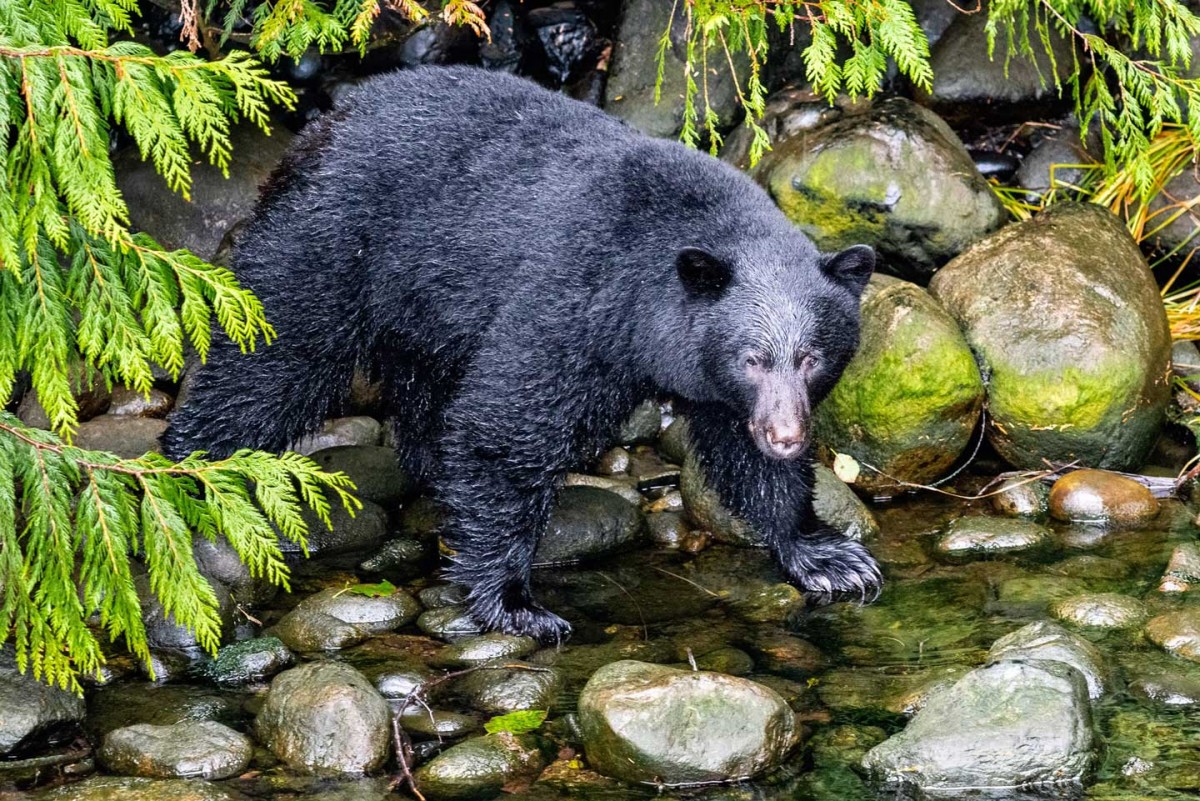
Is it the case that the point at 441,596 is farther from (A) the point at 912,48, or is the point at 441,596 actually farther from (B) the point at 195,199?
(B) the point at 195,199

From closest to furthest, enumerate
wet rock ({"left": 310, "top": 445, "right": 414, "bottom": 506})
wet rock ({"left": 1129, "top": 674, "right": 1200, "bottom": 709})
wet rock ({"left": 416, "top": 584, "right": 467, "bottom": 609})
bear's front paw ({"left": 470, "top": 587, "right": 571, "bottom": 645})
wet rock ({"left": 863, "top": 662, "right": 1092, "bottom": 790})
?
1. wet rock ({"left": 863, "top": 662, "right": 1092, "bottom": 790})
2. wet rock ({"left": 1129, "top": 674, "right": 1200, "bottom": 709})
3. bear's front paw ({"left": 470, "top": 587, "right": 571, "bottom": 645})
4. wet rock ({"left": 416, "top": 584, "right": 467, "bottom": 609})
5. wet rock ({"left": 310, "top": 445, "right": 414, "bottom": 506})

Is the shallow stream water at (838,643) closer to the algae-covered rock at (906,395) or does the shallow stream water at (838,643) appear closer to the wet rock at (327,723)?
the wet rock at (327,723)

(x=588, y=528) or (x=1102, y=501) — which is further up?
(x=1102, y=501)

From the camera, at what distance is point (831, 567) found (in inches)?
280

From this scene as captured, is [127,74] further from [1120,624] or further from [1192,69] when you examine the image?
[1192,69]

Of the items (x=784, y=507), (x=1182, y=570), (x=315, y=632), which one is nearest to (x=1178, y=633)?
(x=1182, y=570)

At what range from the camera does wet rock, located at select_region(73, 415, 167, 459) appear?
7.95m

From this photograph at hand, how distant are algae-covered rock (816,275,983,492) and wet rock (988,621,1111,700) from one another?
222 cm

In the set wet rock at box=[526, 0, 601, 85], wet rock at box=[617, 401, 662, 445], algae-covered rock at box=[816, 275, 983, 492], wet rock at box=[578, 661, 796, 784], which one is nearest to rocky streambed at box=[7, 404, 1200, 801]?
wet rock at box=[578, 661, 796, 784]

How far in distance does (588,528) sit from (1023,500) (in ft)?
8.37

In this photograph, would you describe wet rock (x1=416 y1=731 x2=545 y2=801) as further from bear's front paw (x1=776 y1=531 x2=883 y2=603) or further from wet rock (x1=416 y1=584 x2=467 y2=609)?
bear's front paw (x1=776 y1=531 x2=883 y2=603)

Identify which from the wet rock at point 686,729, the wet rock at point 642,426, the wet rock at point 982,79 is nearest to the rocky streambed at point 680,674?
the wet rock at point 686,729

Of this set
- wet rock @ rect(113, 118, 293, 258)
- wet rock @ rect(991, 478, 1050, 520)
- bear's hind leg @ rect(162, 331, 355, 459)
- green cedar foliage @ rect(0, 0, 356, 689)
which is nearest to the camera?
green cedar foliage @ rect(0, 0, 356, 689)

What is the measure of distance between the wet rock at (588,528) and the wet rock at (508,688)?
4.69 feet
